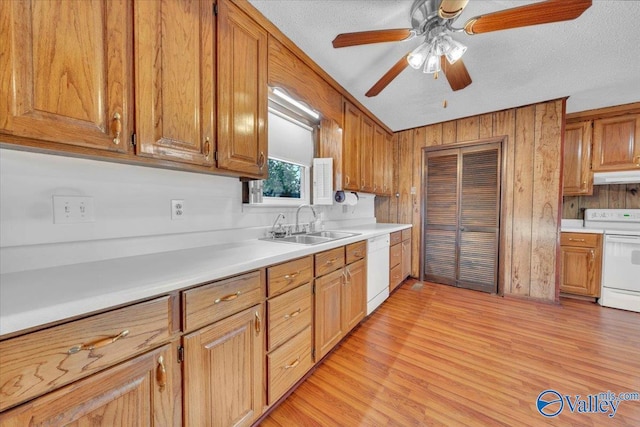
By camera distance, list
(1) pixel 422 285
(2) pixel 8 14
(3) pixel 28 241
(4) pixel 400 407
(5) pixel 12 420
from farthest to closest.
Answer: (1) pixel 422 285, (4) pixel 400 407, (3) pixel 28 241, (2) pixel 8 14, (5) pixel 12 420

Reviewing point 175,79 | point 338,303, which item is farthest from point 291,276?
point 175,79

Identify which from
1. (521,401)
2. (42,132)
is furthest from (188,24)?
(521,401)

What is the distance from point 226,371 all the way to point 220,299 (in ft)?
1.07

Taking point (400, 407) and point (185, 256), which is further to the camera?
point (400, 407)

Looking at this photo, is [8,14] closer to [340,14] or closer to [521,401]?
[340,14]

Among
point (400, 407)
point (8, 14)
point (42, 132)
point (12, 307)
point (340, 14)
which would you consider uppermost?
point (340, 14)

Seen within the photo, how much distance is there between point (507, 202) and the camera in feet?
9.83

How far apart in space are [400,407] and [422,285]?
2.30 meters

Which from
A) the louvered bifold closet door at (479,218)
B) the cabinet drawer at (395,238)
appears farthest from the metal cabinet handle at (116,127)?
the louvered bifold closet door at (479,218)

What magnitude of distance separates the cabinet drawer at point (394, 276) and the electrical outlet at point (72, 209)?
2.66 meters

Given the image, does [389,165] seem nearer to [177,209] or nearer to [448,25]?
[448,25]

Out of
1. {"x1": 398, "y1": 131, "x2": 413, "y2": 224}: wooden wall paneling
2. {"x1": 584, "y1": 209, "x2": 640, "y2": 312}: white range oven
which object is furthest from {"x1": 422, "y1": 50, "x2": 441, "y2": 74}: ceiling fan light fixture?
{"x1": 584, "y1": 209, "x2": 640, "y2": 312}: white range oven

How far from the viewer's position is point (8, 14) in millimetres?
702

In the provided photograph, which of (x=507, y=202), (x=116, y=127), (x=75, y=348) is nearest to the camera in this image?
(x=75, y=348)
